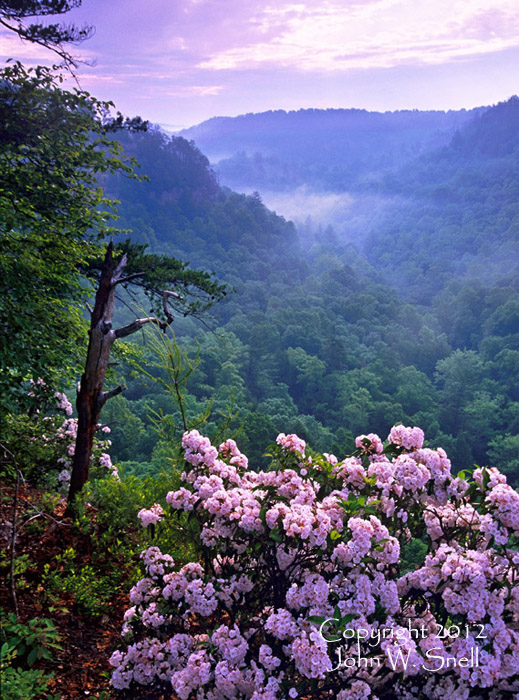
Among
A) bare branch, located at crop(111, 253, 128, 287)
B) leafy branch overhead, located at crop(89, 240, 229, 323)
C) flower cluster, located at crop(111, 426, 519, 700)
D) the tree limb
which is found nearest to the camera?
flower cluster, located at crop(111, 426, 519, 700)

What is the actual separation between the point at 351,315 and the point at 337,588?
75157mm

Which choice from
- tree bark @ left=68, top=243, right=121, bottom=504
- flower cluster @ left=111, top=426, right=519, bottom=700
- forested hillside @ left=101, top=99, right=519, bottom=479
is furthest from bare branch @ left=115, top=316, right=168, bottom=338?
forested hillside @ left=101, top=99, right=519, bottom=479

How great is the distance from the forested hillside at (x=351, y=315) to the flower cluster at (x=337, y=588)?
9005mm

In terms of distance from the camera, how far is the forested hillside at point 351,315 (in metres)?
45.5

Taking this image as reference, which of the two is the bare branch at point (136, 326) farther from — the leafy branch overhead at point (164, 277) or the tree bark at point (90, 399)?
the leafy branch overhead at point (164, 277)

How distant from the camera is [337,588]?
9.57ft

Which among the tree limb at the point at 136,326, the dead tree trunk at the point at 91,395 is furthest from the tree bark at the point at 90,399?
the tree limb at the point at 136,326

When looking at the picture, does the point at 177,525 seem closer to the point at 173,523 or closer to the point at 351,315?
the point at 173,523

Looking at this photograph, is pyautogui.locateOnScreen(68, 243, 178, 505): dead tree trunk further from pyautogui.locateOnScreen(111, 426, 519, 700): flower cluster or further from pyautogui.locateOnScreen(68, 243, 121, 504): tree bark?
pyautogui.locateOnScreen(111, 426, 519, 700): flower cluster

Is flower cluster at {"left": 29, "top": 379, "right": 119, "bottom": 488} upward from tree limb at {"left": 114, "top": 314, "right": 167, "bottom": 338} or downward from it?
downward

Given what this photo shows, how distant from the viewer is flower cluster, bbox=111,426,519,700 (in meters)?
2.73

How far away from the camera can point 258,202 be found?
352 feet

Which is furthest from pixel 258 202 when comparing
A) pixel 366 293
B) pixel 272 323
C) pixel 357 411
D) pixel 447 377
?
pixel 357 411

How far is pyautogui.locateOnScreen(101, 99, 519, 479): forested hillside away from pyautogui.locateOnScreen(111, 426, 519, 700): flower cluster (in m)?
9.01
